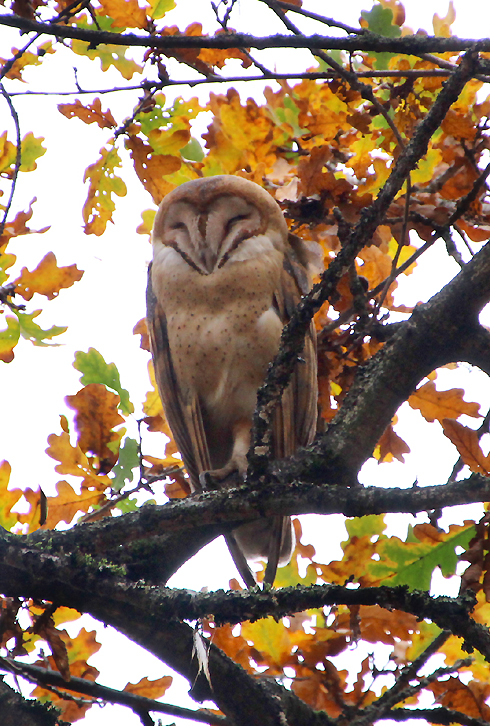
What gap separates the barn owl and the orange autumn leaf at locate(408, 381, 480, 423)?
468mm

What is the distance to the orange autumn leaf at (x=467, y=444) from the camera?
2021 mm

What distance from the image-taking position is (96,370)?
2869mm

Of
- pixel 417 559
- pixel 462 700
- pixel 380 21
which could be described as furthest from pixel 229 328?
pixel 462 700

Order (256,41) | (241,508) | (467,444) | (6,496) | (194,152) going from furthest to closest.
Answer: (194,152), (6,496), (467,444), (241,508), (256,41)

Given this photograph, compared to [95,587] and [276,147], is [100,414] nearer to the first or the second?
[95,587]

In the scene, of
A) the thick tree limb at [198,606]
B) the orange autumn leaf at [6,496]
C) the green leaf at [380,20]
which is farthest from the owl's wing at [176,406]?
the green leaf at [380,20]

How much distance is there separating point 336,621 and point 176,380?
130 cm

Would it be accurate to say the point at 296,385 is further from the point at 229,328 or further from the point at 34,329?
the point at 34,329

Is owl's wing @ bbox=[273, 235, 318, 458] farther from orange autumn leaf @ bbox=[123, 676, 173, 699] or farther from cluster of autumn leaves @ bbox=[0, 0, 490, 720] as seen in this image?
orange autumn leaf @ bbox=[123, 676, 173, 699]

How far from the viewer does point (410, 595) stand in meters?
1.63

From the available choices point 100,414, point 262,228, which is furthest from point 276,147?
point 100,414

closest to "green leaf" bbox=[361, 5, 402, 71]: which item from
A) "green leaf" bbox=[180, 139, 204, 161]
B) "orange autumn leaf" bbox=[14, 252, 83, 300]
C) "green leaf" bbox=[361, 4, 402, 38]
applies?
"green leaf" bbox=[361, 4, 402, 38]

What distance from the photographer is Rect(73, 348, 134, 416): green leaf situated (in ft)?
9.36

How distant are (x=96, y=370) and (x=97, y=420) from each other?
0.83 feet
